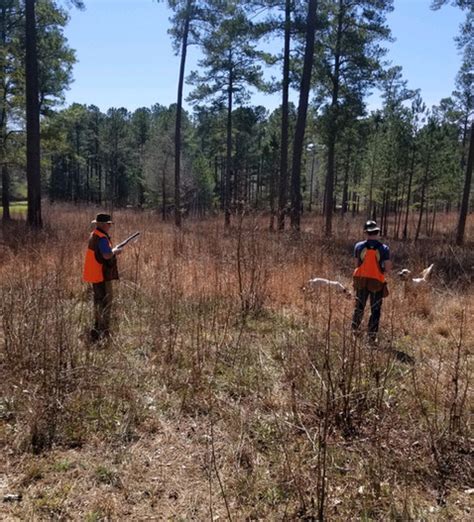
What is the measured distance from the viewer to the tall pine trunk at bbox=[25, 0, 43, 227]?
1081 centimetres

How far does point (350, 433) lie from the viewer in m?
3.08

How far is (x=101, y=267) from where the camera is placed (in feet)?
16.0

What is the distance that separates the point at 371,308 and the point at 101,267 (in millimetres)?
3424

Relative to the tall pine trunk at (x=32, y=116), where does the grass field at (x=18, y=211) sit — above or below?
below

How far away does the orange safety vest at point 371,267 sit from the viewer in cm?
516

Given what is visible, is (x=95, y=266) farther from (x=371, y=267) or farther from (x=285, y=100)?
(x=285, y=100)

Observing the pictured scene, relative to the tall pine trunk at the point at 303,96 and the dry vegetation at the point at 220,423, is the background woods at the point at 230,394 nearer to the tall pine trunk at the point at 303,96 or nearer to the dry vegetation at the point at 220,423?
the dry vegetation at the point at 220,423

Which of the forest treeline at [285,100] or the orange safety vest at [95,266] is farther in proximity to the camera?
the forest treeline at [285,100]

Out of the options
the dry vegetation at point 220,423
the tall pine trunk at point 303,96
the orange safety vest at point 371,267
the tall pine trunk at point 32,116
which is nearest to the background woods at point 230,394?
the dry vegetation at point 220,423

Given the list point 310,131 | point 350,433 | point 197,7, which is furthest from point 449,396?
point 197,7

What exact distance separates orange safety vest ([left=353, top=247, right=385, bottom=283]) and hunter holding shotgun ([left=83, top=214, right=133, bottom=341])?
317 centimetres

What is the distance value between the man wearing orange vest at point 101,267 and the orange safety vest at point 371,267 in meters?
3.17

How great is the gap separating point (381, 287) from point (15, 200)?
6127 cm

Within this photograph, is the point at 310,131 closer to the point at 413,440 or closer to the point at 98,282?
the point at 98,282
